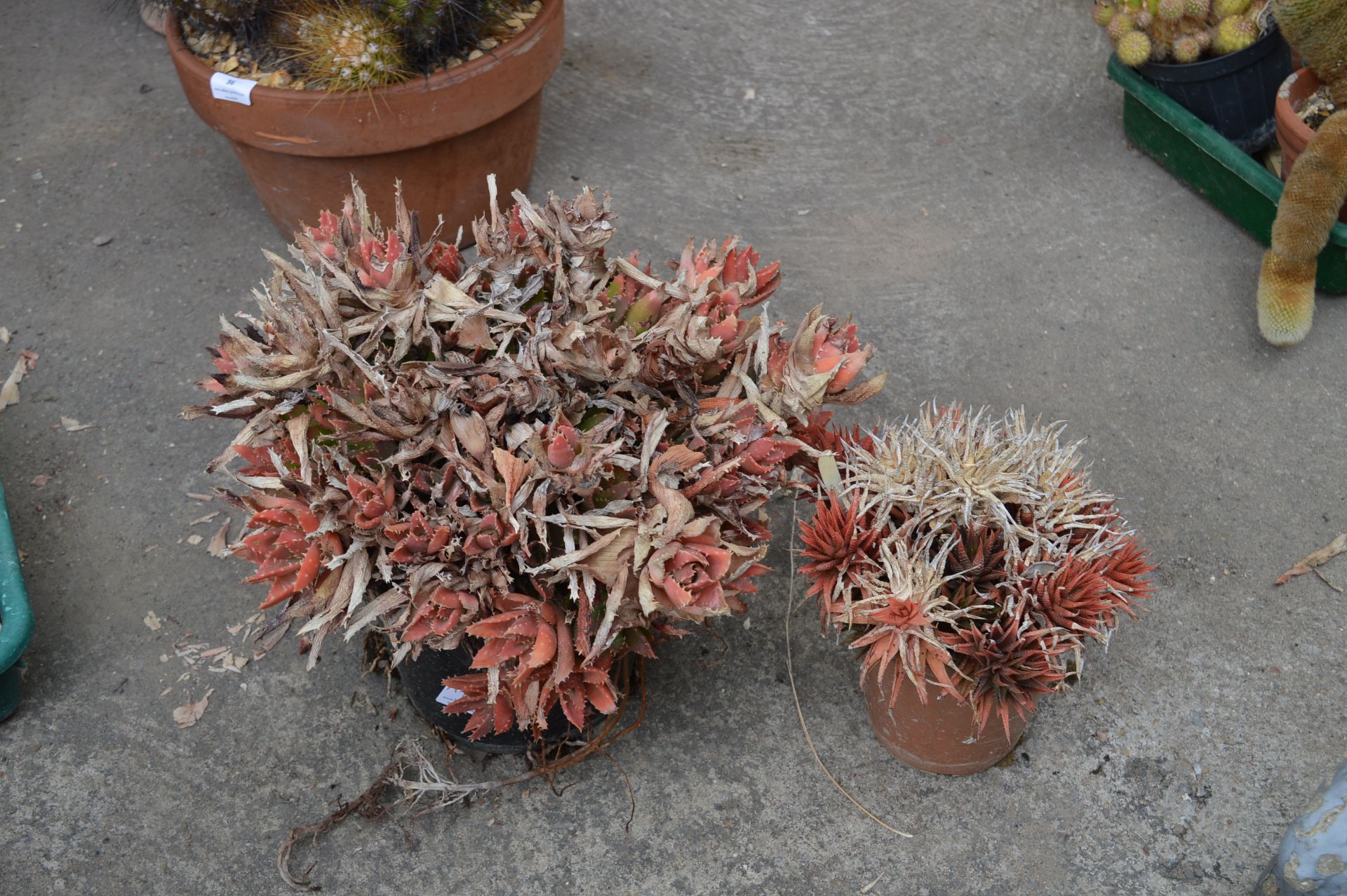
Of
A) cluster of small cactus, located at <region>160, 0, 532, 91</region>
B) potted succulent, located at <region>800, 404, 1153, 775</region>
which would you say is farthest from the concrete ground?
cluster of small cactus, located at <region>160, 0, 532, 91</region>

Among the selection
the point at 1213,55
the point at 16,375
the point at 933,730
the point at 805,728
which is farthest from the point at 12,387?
the point at 1213,55

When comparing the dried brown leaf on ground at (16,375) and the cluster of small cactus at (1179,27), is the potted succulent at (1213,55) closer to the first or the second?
the cluster of small cactus at (1179,27)

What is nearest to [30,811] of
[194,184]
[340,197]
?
[340,197]

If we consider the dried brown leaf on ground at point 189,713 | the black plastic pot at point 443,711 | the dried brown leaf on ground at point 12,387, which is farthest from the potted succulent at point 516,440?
the dried brown leaf on ground at point 12,387

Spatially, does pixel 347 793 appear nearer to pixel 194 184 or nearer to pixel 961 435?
pixel 961 435

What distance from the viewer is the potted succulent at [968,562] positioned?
1.67 meters

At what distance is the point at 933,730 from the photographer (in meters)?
1.94

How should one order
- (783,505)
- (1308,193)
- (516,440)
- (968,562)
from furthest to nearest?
(1308,193) < (783,505) < (968,562) < (516,440)

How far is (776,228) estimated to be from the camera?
3.30 metres

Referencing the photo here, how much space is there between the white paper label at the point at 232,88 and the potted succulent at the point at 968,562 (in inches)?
74.6

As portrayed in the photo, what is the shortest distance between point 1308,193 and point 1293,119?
297mm

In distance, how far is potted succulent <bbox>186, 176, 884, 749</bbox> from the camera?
5.04ft

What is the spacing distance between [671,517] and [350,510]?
1.56 feet

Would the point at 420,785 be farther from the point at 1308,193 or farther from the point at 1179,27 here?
the point at 1179,27
